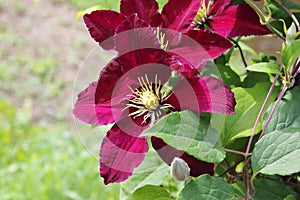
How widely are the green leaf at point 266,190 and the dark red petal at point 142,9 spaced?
157 mm

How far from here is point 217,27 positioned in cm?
50

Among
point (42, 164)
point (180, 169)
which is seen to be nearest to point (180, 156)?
point (180, 169)

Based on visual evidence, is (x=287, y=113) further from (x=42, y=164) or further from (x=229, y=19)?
(x=42, y=164)

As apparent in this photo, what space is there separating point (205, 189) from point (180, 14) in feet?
0.46

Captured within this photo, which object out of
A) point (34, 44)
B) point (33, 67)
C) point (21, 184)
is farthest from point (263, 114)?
point (34, 44)

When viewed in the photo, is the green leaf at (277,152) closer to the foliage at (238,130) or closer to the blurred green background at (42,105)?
the foliage at (238,130)

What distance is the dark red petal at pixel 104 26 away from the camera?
0.45m

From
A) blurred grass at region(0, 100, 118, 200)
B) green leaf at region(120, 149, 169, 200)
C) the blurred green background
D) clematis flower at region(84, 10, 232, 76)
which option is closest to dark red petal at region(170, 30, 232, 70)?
clematis flower at region(84, 10, 232, 76)

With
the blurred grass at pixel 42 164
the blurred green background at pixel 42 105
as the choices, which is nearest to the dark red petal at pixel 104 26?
the blurred green background at pixel 42 105

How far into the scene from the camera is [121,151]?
44 centimetres

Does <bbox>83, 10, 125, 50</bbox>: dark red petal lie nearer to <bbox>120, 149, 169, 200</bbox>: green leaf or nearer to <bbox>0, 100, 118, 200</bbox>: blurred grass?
<bbox>120, 149, 169, 200</bbox>: green leaf

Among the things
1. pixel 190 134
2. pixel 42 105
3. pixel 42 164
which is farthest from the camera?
pixel 42 105

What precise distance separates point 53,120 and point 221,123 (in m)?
1.85

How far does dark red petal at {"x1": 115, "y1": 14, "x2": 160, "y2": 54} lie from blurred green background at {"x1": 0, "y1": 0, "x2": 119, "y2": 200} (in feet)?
2.59
